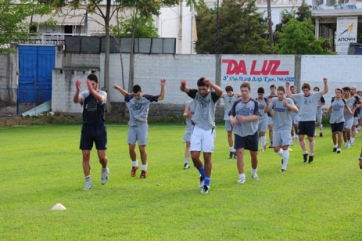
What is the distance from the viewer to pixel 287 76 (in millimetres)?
37750

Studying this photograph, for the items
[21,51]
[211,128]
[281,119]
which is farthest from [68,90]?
[211,128]

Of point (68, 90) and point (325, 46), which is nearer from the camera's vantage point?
point (68, 90)

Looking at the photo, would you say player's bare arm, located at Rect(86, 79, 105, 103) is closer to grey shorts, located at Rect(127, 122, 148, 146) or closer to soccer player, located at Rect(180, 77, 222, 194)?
soccer player, located at Rect(180, 77, 222, 194)

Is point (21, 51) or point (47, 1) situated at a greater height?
point (47, 1)

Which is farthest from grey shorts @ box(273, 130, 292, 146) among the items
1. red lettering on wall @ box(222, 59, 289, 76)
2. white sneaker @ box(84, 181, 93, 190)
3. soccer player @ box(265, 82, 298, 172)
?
red lettering on wall @ box(222, 59, 289, 76)

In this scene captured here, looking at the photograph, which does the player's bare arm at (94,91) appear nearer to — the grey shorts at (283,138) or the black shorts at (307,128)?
the grey shorts at (283,138)

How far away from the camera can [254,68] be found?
124ft

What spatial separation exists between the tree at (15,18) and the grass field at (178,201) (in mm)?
15842

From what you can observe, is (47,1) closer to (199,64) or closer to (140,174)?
(199,64)

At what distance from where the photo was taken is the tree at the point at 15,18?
3378 centimetres

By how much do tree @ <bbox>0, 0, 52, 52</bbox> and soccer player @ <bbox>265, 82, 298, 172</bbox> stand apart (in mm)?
20256

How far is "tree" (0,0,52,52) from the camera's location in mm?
33781

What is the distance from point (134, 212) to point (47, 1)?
3040 centimetres

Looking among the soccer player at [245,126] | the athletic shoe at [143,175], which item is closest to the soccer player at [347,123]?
the soccer player at [245,126]
